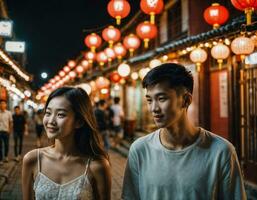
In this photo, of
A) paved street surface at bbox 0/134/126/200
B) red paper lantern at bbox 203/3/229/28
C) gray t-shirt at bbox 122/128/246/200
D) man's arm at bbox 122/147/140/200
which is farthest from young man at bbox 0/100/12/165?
gray t-shirt at bbox 122/128/246/200

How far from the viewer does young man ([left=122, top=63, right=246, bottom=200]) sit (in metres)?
2.96

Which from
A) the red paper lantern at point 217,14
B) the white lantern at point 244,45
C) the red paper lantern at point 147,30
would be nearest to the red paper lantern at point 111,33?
the red paper lantern at point 147,30

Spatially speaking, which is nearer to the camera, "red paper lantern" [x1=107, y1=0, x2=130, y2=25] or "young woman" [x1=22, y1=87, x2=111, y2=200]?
"young woman" [x1=22, y1=87, x2=111, y2=200]

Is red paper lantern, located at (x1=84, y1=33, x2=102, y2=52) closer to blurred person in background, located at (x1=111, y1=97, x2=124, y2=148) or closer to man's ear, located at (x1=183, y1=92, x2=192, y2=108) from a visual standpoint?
blurred person in background, located at (x1=111, y1=97, x2=124, y2=148)

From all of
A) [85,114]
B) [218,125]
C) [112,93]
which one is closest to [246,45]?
[218,125]

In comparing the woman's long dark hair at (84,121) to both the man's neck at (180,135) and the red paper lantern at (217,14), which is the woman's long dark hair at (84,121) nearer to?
the man's neck at (180,135)

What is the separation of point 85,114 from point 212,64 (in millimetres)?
11749

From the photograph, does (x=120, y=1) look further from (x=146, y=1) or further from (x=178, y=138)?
(x=178, y=138)

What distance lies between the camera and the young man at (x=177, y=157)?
2963 millimetres

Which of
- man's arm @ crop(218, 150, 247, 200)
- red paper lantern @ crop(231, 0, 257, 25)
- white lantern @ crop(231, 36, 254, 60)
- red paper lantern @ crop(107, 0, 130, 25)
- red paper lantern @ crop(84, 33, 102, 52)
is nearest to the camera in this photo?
man's arm @ crop(218, 150, 247, 200)

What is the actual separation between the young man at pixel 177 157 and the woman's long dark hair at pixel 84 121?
2.62 feet

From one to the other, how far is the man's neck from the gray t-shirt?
4 cm

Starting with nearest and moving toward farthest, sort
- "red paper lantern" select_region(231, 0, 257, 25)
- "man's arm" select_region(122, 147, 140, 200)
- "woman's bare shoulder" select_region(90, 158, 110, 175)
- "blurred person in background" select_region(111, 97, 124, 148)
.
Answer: "man's arm" select_region(122, 147, 140, 200)
"woman's bare shoulder" select_region(90, 158, 110, 175)
"red paper lantern" select_region(231, 0, 257, 25)
"blurred person in background" select_region(111, 97, 124, 148)

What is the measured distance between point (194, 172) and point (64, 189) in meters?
1.28
